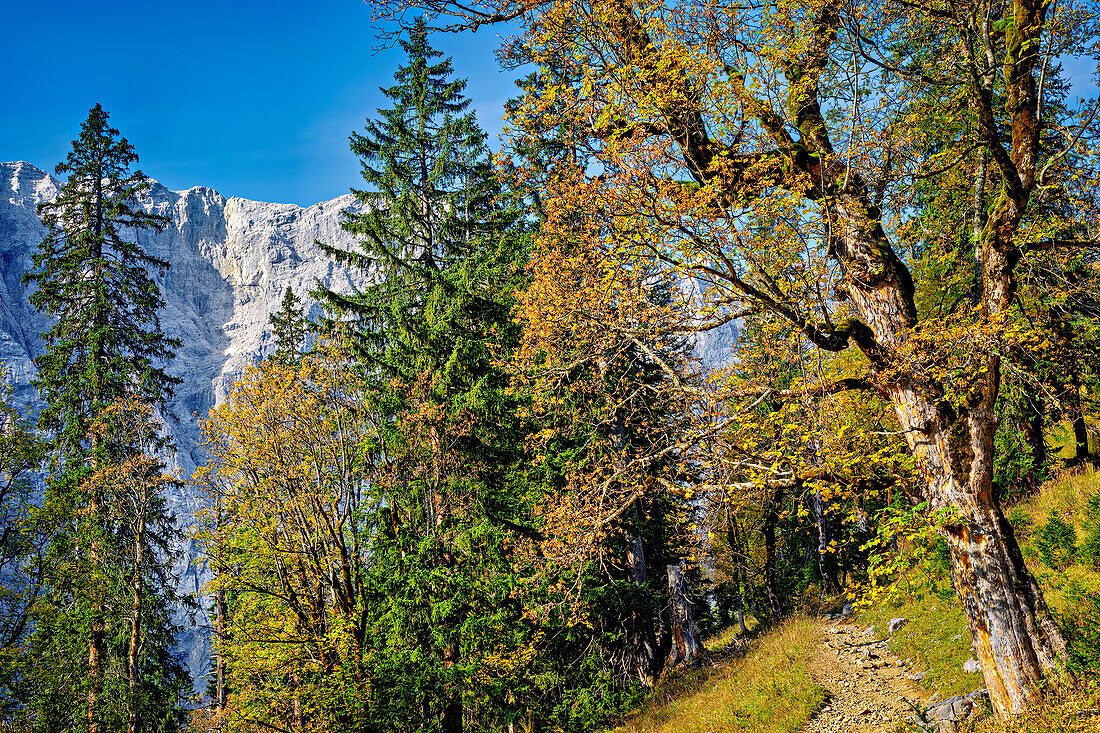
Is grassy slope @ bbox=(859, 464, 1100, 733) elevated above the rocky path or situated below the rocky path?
above

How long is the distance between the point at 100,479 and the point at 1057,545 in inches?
840

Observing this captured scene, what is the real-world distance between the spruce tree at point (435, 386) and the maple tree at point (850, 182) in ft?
29.3

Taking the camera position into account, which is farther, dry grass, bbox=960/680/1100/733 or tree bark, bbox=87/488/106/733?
tree bark, bbox=87/488/106/733

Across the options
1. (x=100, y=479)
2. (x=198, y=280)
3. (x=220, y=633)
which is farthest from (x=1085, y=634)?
(x=198, y=280)

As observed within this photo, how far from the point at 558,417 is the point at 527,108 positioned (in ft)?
33.7

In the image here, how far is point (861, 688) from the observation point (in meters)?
9.97

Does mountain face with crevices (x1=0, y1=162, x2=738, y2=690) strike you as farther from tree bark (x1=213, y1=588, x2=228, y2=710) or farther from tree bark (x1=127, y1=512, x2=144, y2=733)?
tree bark (x1=127, y1=512, x2=144, y2=733)

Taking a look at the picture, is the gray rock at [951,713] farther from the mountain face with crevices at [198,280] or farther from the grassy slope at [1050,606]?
the mountain face with crevices at [198,280]

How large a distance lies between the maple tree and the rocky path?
3.09 m

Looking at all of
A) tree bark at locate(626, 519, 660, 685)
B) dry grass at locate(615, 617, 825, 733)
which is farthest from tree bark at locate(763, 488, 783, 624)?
tree bark at locate(626, 519, 660, 685)

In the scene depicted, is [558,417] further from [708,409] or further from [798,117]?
[798,117]

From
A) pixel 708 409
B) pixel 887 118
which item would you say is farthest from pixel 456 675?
pixel 887 118

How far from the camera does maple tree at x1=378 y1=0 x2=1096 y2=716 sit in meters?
5.81

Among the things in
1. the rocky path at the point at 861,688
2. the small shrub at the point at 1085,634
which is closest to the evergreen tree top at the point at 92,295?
the rocky path at the point at 861,688
